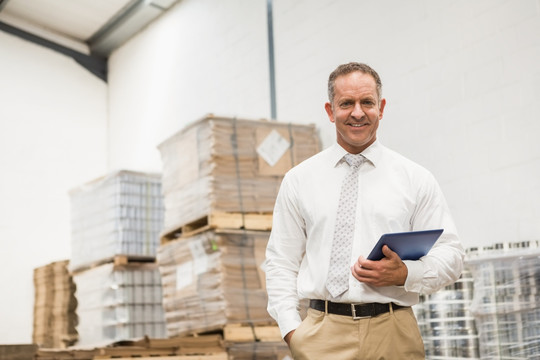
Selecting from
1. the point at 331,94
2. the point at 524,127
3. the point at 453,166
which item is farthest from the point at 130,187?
the point at 331,94

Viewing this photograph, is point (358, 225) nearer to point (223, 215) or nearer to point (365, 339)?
point (365, 339)

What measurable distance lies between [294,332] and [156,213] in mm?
5417

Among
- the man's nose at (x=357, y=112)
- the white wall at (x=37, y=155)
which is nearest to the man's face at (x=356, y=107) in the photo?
the man's nose at (x=357, y=112)

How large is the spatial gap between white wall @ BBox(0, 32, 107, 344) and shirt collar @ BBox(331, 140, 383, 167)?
8.68 metres

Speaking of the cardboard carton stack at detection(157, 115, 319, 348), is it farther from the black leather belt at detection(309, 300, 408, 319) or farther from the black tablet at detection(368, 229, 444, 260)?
the black tablet at detection(368, 229, 444, 260)

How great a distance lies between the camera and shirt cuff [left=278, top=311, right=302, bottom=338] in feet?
9.07

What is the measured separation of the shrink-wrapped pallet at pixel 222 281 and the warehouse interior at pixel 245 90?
1075 mm

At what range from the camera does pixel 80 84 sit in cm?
1173

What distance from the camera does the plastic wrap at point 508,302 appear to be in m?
4.05

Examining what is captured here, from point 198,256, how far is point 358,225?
3.53 meters

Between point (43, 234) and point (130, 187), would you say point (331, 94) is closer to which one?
point (130, 187)

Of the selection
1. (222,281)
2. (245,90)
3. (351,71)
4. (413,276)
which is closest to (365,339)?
(413,276)

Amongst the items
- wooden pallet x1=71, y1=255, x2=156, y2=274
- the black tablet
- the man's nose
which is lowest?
the black tablet

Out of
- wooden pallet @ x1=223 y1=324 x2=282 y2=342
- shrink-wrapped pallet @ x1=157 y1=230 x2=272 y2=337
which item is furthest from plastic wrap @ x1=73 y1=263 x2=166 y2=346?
wooden pallet @ x1=223 y1=324 x2=282 y2=342
